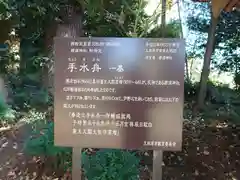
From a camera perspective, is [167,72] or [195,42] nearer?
[167,72]

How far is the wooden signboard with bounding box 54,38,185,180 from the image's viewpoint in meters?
3.04

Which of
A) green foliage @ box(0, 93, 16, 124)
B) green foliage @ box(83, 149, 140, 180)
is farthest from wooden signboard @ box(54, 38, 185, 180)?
green foliage @ box(0, 93, 16, 124)

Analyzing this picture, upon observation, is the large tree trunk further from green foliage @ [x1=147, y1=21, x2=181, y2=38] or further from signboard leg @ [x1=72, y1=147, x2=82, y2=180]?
signboard leg @ [x1=72, y1=147, x2=82, y2=180]

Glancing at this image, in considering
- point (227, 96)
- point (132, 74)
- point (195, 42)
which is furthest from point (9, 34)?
point (132, 74)

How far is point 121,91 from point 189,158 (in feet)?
8.72

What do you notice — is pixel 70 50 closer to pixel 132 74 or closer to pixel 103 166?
pixel 132 74

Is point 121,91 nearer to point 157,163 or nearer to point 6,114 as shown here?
point 157,163

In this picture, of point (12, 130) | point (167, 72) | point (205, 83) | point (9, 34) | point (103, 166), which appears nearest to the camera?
point (167, 72)

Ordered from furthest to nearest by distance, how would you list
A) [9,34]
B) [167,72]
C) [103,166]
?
[9,34] → [103,166] → [167,72]

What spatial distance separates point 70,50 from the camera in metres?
3.12

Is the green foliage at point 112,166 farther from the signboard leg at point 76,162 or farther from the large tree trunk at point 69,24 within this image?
the large tree trunk at point 69,24

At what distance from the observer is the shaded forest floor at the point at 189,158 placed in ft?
15.9

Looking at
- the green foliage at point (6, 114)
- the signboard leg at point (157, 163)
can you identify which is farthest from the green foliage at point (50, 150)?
the green foliage at point (6, 114)

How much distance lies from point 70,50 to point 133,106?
2.16 feet
